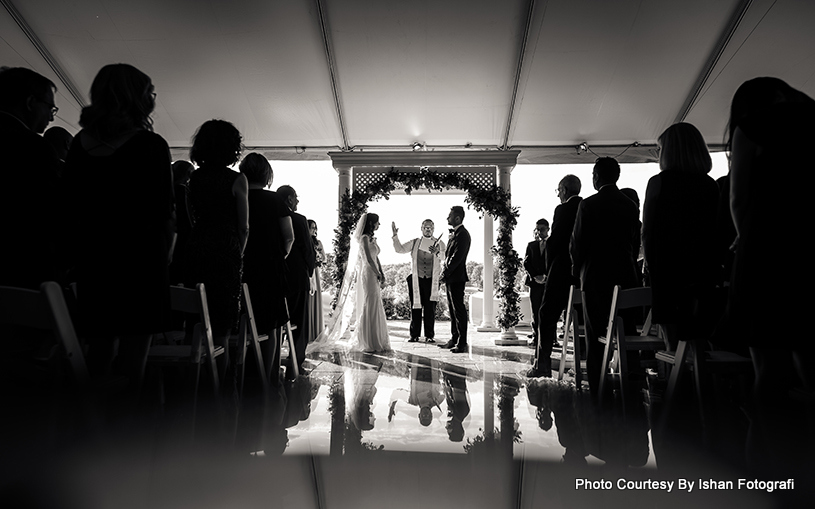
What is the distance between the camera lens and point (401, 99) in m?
6.70

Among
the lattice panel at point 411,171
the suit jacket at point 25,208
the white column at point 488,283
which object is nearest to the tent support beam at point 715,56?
the lattice panel at point 411,171

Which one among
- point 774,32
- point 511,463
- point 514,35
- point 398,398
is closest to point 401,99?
point 514,35

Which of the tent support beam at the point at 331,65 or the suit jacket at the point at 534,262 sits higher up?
the tent support beam at the point at 331,65

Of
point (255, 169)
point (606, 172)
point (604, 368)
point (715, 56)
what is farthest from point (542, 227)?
point (255, 169)

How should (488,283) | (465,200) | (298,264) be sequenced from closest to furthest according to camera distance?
(298,264) → (465,200) → (488,283)

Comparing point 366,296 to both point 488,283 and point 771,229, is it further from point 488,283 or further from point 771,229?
point 771,229

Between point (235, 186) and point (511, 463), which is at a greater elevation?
point (235, 186)

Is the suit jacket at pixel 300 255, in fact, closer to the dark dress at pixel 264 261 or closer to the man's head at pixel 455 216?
the dark dress at pixel 264 261

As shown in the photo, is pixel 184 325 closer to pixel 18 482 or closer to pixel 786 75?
pixel 18 482

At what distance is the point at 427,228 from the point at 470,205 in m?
0.97

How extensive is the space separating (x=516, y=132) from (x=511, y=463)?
6.27 meters

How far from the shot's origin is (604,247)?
290 cm

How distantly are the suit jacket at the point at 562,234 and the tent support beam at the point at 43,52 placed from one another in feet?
20.0

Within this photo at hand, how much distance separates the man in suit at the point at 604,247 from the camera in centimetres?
290
